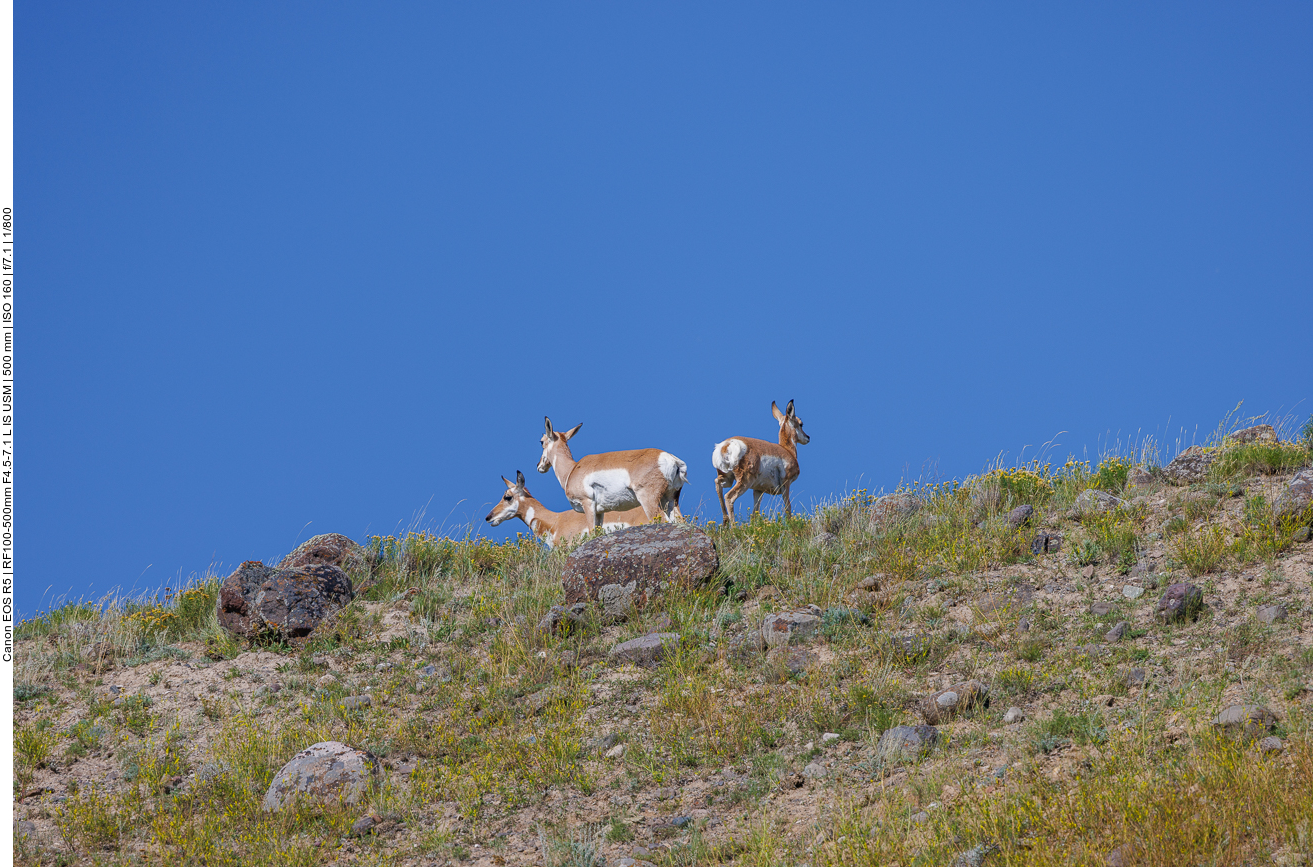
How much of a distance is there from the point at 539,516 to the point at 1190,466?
13141 millimetres

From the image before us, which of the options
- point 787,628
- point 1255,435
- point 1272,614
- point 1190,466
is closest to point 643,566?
point 787,628

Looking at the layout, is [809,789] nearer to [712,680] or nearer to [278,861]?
[712,680]

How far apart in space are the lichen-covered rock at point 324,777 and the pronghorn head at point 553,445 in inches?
539

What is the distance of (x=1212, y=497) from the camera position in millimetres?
12312

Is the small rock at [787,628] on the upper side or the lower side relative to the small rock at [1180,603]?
upper

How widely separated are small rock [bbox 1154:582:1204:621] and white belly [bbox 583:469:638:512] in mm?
10770

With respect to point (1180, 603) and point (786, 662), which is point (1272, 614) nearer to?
point (1180, 603)

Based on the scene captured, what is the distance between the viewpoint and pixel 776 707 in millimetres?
8898

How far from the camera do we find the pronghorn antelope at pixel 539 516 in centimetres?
2022

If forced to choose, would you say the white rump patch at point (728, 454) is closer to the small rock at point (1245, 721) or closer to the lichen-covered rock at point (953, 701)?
the lichen-covered rock at point (953, 701)

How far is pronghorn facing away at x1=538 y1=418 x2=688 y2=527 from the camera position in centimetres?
1870

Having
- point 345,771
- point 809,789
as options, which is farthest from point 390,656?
point 809,789

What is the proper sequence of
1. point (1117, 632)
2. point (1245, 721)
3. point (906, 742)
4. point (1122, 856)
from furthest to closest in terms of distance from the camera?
point (1117, 632), point (906, 742), point (1245, 721), point (1122, 856)

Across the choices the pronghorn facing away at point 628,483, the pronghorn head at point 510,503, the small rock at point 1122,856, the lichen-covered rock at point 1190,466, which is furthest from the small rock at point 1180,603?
the pronghorn head at point 510,503
